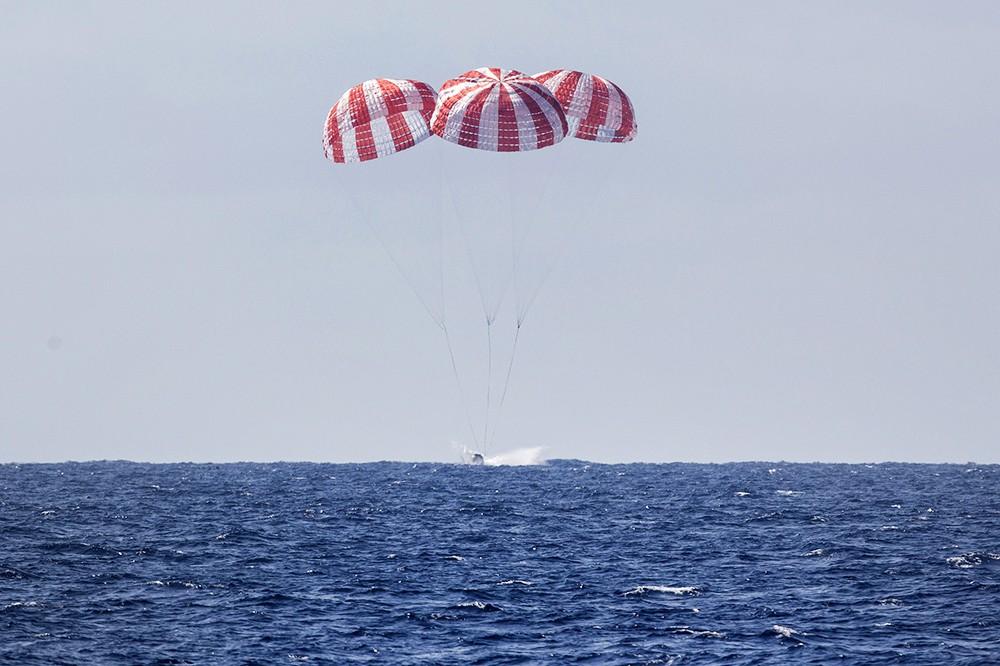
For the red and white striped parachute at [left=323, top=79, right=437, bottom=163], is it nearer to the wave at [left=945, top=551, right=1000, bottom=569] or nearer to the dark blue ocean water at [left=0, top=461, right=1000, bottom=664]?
the dark blue ocean water at [left=0, top=461, right=1000, bottom=664]

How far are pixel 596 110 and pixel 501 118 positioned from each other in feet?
19.8

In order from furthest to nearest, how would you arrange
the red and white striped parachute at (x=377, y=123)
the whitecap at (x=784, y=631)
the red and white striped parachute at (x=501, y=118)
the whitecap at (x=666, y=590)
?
1. the red and white striped parachute at (x=377, y=123)
2. the red and white striped parachute at (x=501, y=118)
3. the whitecap at (x=666, y=590)
4. the whitecap at (x=784, y=631)

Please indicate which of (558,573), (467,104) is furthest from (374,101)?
(558,573)

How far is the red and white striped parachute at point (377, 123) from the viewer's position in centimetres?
5241

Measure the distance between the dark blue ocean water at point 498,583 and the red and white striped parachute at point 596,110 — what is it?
1725 centimetres

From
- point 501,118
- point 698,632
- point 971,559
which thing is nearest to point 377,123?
point 501,118

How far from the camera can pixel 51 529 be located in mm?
65250

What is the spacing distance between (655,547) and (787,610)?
16298 millimetres

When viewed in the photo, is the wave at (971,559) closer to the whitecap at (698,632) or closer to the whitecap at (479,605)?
the whitecap at (698,632)

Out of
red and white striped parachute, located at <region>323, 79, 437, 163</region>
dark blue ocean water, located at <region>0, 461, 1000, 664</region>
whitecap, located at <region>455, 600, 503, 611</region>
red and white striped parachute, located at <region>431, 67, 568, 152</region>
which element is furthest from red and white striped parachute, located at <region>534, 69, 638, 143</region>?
whitecap, located at <region>455, 600, 503, 611</region>

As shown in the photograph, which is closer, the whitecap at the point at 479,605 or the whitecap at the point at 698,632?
the whitecap at the point at 698,632

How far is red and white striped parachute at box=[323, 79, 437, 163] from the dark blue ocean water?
53.4 feet

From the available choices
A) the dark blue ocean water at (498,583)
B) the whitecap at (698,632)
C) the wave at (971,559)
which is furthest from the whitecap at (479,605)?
the wave at (971,559)

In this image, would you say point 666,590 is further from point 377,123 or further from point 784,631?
point 377,123
